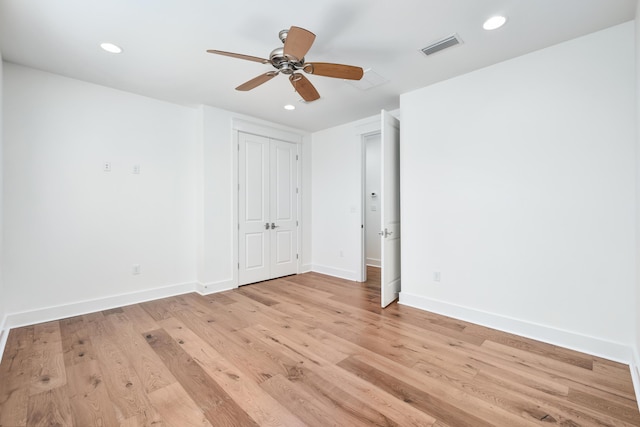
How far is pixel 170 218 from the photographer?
152 inches

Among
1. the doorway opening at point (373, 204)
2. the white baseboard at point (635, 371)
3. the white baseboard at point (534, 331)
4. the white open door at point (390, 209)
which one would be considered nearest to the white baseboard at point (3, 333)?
the white open door at point (390, 209)

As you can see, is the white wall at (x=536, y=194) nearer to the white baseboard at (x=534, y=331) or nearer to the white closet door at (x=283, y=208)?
the white baseboard at (x=534, y=331)

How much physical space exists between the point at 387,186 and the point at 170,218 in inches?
118

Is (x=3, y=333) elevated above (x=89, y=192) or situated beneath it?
situated beneath

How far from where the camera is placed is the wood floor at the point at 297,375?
163 cm

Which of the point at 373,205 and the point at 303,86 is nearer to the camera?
the point at 303,86

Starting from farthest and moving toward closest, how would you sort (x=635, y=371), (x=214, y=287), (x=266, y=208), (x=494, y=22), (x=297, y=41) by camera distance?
1. (x=266, y=208)
2. (x=214, y=287)
3. (x=494, y=22)
4. (x=635, y=371)
5. (x=297, y=41)

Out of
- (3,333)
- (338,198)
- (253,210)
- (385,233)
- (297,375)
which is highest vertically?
(338,198)

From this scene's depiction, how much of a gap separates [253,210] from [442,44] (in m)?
A: 3.33

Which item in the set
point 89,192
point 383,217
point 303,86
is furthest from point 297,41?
point 89,192

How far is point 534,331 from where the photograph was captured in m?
2.55

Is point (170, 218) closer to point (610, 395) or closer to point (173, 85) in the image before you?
point (173, 85)

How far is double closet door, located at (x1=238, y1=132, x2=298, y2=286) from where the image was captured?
438 centimetres

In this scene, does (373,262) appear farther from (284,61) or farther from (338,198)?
(284,61)
